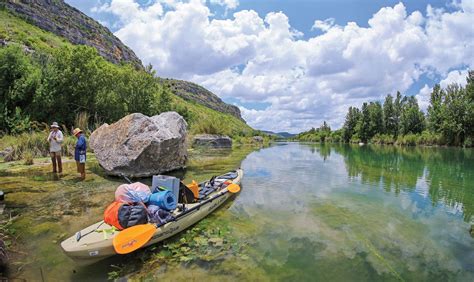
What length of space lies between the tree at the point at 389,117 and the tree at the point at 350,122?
1173 cm

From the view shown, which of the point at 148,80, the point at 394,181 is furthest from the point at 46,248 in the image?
the point at 148,80

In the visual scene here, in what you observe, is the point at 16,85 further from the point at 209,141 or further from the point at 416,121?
the point at 416,121

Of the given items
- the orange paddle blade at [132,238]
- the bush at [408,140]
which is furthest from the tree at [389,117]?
Answer: the orange paddle blade at [132,238]

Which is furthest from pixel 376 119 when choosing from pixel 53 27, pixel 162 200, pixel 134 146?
pixel 53 27

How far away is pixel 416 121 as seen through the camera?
63156mm

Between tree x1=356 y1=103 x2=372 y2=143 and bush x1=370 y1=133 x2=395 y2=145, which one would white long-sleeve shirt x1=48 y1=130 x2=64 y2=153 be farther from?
tree x1=356 y1=103 x2=372 y2=143

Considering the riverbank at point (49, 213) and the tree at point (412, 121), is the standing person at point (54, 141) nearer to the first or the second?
the riverbank at point (49, 213)

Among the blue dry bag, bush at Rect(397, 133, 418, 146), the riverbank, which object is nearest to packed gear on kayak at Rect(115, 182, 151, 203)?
the blue dry bag

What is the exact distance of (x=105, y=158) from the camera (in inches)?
534

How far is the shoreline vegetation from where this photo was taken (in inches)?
1834

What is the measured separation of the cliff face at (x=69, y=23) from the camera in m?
83.6

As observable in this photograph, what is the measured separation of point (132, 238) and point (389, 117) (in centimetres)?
7657

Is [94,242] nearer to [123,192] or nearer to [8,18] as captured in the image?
[123,192]

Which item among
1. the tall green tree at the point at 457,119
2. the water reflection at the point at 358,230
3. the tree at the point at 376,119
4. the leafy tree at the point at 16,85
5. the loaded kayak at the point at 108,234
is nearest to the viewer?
the loaded kayak at the point at 108,234
